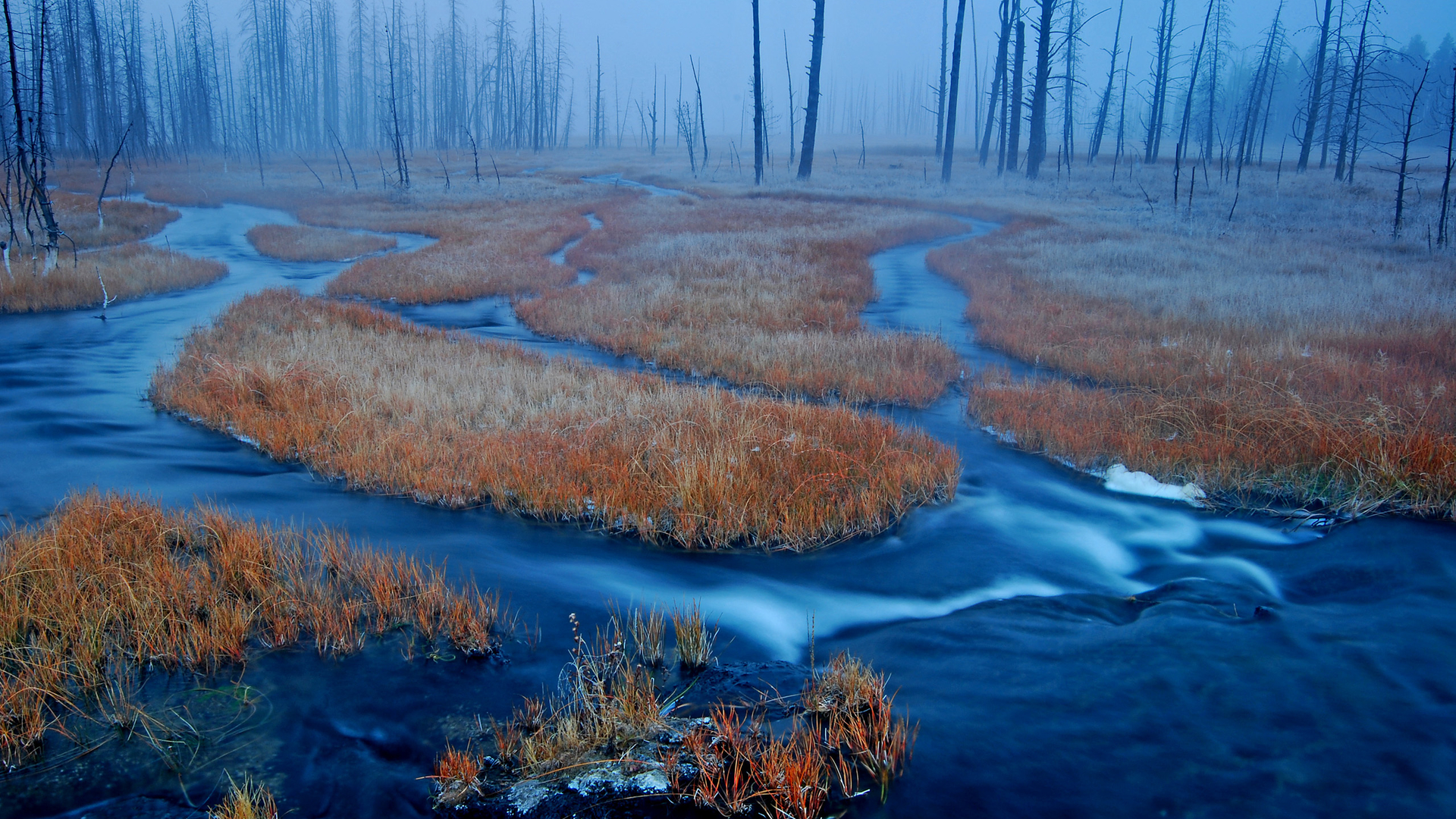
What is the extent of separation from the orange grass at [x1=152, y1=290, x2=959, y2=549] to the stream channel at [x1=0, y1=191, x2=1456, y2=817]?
287mm

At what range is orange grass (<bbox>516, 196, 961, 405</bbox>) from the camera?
11.8 m

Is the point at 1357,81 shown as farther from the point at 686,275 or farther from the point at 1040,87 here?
the point at 686,275

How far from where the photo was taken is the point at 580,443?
8.41 m

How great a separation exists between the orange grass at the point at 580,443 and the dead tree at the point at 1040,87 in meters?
36.1

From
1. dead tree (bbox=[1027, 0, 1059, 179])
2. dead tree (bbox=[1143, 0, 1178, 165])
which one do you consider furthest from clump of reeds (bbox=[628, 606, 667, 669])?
dead tree (bbox=[1143, 0, 1178, 165])

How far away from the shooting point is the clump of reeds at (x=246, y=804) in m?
3.29

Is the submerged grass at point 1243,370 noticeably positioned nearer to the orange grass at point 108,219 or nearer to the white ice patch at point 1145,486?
the white ice patch at point 1145,486

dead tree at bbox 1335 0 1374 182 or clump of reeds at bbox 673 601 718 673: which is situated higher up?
dead tree at bbox 1335 0 1374 182

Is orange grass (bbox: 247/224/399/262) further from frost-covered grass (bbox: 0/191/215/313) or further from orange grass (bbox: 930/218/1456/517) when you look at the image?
orange grass (bbox: 930/218/1456/517)

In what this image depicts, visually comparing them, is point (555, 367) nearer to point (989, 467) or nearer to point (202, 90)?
point (989, 467)

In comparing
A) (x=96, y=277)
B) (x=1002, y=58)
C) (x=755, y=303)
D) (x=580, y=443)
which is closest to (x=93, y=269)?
(x=96, y=277)

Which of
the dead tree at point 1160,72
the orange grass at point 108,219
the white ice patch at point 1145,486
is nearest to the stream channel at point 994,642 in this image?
the white ice patch at point 1145,486

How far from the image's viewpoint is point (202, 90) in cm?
6262

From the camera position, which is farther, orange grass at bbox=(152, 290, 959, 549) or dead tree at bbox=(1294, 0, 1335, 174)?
dead tree at bbox=(1294, 0, 1335, 174)
